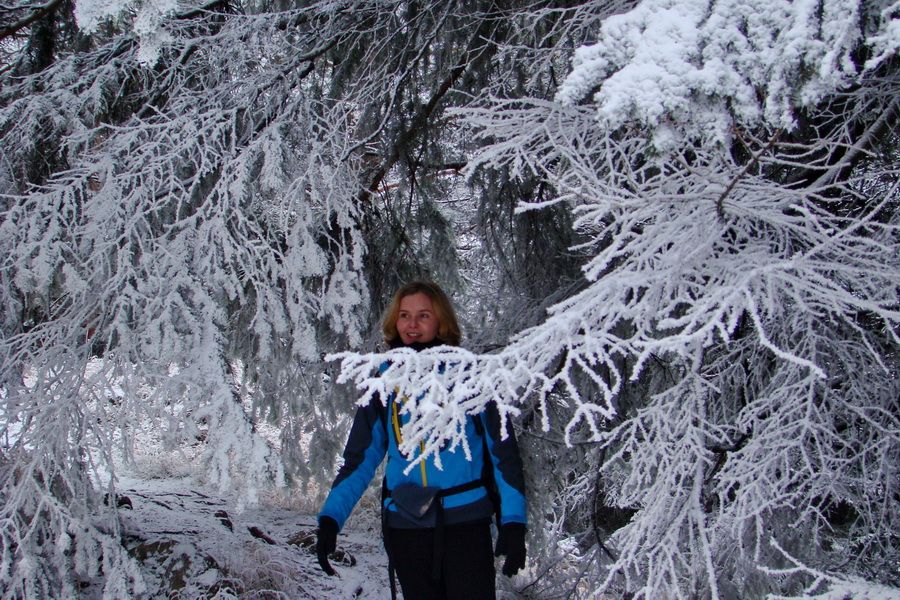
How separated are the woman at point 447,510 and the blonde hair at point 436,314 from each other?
1.36 feet

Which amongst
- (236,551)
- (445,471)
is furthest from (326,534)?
(236,551)

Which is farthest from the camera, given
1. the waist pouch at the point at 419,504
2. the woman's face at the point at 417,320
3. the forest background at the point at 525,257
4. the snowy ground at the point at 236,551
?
the snowy ground at the point at 236,551

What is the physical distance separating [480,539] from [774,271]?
1622 millimetres

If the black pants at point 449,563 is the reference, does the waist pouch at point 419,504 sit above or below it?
above

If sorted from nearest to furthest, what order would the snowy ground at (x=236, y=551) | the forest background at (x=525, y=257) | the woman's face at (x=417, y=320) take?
the forest background at (x=525, y=257) < the woman's face at (x=417, y=320) < the snowy ground at (x=236, y=551)

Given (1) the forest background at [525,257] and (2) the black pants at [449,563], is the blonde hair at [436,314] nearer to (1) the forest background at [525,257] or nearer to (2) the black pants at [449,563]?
(1) the forest background at [525,257]

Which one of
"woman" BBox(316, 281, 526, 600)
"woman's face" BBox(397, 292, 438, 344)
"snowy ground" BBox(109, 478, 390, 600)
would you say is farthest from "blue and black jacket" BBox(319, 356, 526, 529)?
"snowy ground" BBox(109, 478, 390, 600)

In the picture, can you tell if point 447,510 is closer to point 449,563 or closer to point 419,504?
point 419,504

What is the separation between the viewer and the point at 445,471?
96.2 inches

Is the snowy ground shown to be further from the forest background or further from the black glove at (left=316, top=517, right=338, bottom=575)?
the black glove at (left=316, top=517, right=338, bottom=575)

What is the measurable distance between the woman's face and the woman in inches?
13.5

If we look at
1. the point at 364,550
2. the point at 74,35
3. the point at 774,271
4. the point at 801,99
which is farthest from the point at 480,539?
the point at 74,35

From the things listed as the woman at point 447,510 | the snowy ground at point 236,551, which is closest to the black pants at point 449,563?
the woman at point 447,510

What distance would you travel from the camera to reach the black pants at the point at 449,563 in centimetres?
242
